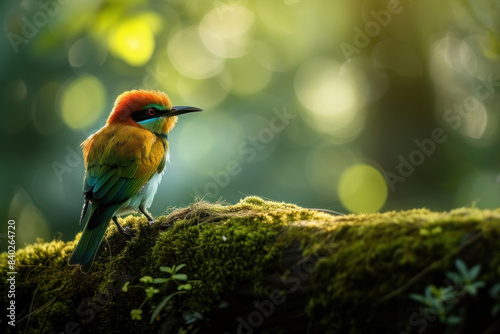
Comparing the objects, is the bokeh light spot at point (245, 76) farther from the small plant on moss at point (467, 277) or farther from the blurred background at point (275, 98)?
the small plant on moss at point (467, 277)

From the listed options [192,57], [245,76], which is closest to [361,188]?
[245,76]

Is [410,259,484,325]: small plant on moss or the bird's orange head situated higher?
the bird's orange head

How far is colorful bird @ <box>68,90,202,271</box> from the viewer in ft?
12.3

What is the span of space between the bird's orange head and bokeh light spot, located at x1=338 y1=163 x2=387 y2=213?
14.7 ft

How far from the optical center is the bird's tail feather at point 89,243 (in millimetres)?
3410

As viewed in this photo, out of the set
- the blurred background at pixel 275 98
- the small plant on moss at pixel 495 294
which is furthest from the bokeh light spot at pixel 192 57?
the small plant on moss at pixel 495 294

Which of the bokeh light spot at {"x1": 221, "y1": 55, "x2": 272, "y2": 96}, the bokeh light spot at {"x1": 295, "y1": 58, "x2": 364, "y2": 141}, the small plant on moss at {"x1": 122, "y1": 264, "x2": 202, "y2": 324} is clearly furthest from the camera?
the bokeh light spot at {"x1": 221, "y1": 55, "x2": 272, "y2": 96}

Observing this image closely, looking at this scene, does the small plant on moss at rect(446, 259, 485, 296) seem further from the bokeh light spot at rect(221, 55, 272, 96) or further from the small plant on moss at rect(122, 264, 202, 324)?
the bokeh light spot at rect(221, 55, 272, 96)

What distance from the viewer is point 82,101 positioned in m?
8.16

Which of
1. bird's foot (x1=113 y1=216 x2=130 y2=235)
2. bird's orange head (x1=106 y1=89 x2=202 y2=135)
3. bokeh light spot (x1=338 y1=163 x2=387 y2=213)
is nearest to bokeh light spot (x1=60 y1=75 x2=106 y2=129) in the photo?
bird's orange head (x1=106 y1=89 x2=202 y2=135)

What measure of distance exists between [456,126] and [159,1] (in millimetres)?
5406

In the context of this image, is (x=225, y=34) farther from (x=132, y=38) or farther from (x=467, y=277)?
(x=467, y=277)

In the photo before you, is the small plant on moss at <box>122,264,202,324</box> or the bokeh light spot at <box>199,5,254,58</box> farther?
the bokeh light spot at <box>199,5,254,58</box>

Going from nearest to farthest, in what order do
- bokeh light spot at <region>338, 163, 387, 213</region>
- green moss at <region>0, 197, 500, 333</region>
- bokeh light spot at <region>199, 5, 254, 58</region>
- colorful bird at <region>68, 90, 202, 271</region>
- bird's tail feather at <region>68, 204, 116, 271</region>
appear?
green moss at <region>0, 197, 500, 333</region>, bird's tail feather at <region>68, 204, 116, 271</region>, colorful bird at <region>68, 90, 202, 271</region>, bokeh light spot at <region>338, 163, 387, 213</region>, bokeh light spot at <region>199, 5, 254, 58</region>
